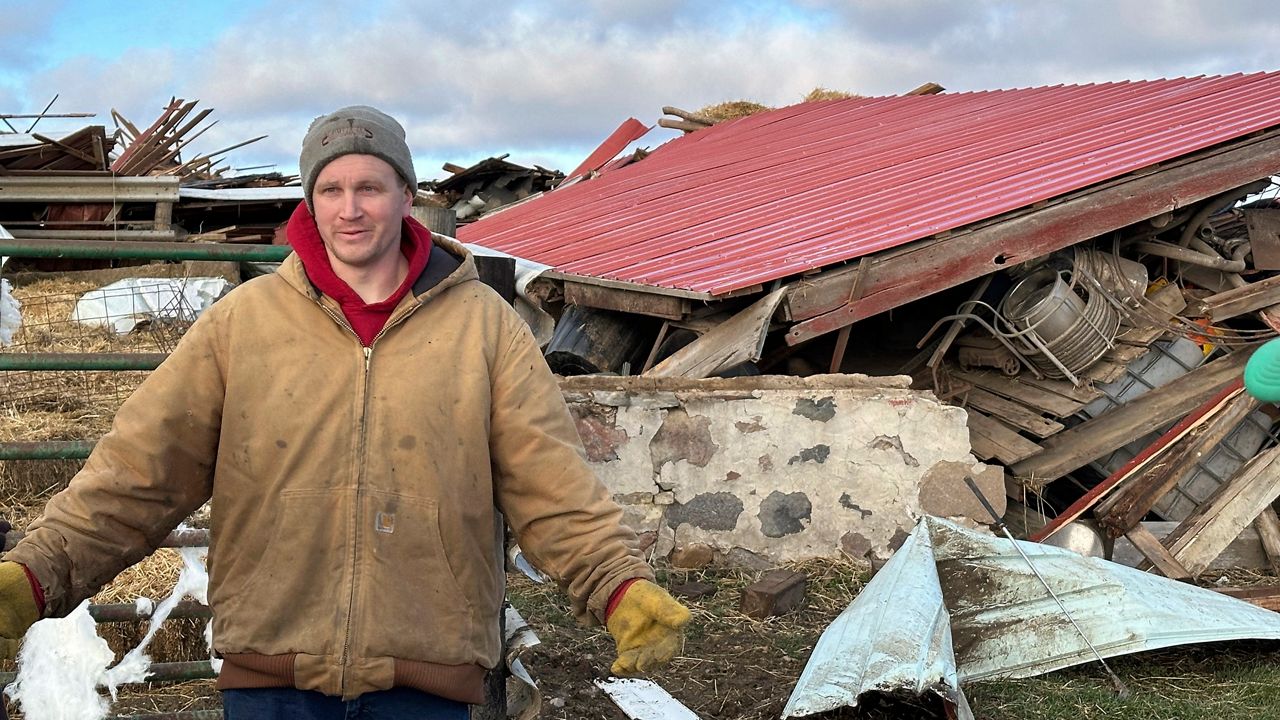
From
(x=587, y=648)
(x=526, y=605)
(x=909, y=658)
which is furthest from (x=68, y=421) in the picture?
(x=909, y=658)

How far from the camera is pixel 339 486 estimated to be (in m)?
2.43

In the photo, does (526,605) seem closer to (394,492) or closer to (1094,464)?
(394,492)

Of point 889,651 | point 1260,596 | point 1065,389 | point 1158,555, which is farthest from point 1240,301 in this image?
point 889,651

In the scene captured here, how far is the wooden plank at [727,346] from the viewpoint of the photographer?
716 cm

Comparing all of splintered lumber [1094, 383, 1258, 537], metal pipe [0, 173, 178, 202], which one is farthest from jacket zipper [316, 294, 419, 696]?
metal pipe [0, 173, 178, 202]

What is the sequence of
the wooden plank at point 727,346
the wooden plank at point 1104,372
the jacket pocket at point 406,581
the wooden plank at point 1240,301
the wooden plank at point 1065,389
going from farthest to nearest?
the wooden plank at point 1240,301 < the wooden plank at point 1104,372 < the wooden plank at point 1065,389 < the wooden plank at point 727,346 < the jacket pocket at point 406,581

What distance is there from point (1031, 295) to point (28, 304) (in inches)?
443

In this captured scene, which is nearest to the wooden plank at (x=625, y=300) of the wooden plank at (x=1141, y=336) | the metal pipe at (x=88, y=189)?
the wooden plank at (x=1141, y=336)

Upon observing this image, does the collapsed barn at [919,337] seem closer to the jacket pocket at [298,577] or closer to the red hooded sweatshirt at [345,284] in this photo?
the red hooded sweatshirt at [345,284]

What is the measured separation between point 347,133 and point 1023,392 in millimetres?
6630

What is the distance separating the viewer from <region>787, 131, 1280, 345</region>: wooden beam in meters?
7.39

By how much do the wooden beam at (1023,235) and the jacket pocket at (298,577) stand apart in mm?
5085

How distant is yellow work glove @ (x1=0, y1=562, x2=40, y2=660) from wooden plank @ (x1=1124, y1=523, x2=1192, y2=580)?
572 centimetres

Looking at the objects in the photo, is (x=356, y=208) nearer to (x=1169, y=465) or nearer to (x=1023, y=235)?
(x=1169, y=465)
